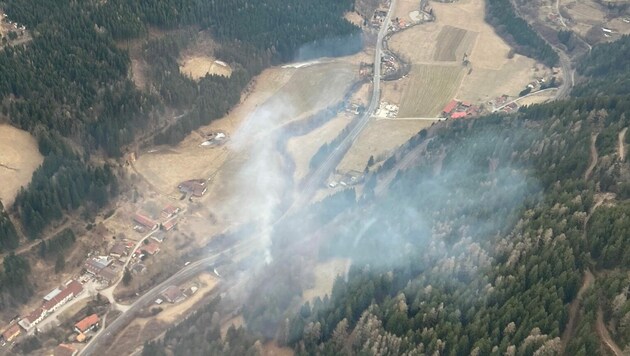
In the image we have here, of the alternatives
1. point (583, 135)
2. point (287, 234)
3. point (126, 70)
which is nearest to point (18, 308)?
point (287, 234)

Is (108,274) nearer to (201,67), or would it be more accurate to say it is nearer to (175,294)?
(175,294)

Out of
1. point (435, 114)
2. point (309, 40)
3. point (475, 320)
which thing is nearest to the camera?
point (475, 320)

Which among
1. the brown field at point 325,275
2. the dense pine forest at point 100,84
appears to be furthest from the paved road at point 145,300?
the brown field at point 325,275

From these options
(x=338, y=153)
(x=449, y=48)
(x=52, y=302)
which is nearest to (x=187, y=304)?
(x=52, y=302)

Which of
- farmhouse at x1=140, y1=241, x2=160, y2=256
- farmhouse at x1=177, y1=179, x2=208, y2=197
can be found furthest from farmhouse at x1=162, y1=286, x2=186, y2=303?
farmhouse at x1=177, y1=179, x2=208, y2=197

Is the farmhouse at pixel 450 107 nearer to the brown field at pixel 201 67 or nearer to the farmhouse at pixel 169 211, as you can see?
the brown field at pixel 201 67

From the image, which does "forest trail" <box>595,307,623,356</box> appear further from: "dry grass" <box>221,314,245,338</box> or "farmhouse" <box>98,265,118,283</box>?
"farmhouse" <box>98,265,118,283</box>

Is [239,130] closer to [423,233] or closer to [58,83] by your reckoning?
[58,83]
